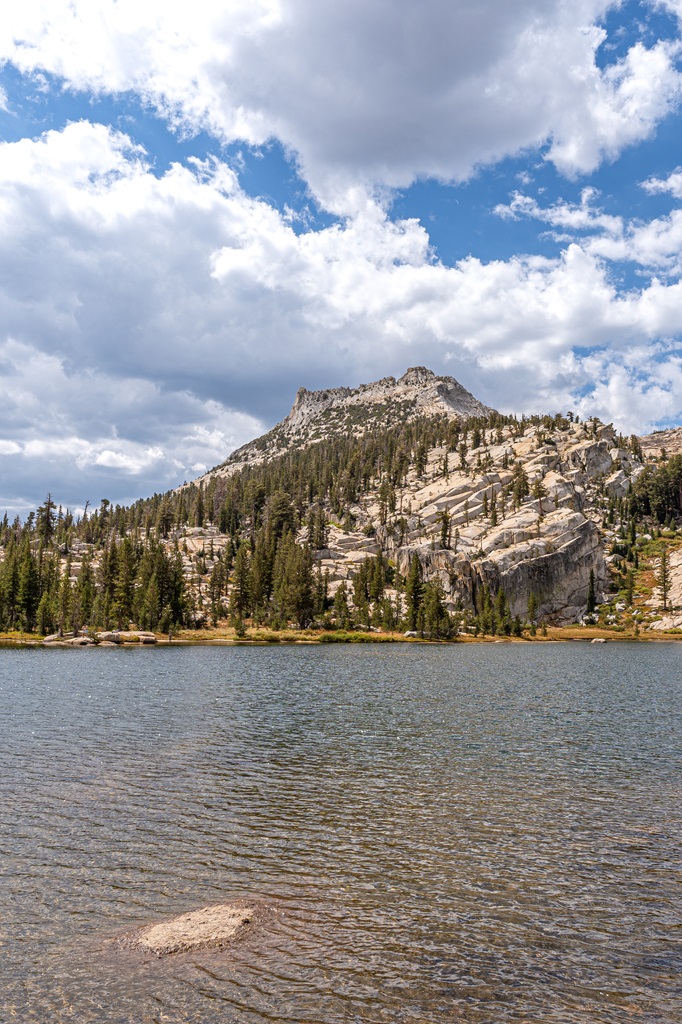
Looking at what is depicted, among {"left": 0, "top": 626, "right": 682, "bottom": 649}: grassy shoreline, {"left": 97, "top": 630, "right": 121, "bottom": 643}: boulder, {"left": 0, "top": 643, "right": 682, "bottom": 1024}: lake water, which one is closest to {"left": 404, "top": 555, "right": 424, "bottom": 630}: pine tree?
{"left": 0, "top": 626, "right": 682, "bottom": 649}: grassy shoreline

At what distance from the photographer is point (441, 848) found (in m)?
20.4

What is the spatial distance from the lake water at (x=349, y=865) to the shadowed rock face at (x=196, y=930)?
53cm

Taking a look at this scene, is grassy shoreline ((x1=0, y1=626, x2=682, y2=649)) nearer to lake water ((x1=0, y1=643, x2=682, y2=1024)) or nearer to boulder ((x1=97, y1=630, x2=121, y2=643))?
boulder ((x1=97, y1=630, x2=121, y2=643))

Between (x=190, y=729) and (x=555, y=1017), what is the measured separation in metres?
32.4

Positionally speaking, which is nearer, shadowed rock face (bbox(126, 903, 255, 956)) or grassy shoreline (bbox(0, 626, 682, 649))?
shadowed rock face (bbox(126, 903, 255, 956))

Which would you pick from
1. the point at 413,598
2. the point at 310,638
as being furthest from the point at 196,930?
the point at 413,598

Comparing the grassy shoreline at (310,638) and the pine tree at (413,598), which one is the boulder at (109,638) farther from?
the pine tree at (413,598)

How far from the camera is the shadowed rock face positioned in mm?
14359

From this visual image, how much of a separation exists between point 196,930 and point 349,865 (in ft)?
18.6

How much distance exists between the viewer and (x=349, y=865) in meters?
19.1

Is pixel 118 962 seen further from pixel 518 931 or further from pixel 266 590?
pixel 266 590

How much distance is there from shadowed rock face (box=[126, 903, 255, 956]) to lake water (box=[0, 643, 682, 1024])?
534mm

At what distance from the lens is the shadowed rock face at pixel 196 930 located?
1436 cm

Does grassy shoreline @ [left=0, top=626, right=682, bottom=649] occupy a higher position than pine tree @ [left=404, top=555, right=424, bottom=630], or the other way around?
pine tree @ [left=404, top=555, right=424, bottom=630]
